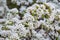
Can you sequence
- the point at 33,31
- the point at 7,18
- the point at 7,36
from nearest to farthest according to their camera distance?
the point at 7,36
the point at 33,31
the point at 7,18

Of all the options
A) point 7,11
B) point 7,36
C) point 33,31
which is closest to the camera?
point 7,36

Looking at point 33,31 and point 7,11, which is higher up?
point 7,11

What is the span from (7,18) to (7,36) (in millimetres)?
473

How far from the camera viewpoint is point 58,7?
130 inches

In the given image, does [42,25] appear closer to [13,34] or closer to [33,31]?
[33,31]

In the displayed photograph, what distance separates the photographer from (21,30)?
2604 mm

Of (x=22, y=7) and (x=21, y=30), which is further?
(x=22, y=7)

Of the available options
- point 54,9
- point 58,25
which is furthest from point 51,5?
point 58,25

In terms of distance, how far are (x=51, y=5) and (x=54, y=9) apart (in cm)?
12

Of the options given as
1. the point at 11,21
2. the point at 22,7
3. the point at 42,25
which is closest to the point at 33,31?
the point at 42,25

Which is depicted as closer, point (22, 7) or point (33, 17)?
point (33, 17)

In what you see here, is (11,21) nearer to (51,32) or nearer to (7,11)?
(7,11)

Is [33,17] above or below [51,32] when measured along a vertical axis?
above

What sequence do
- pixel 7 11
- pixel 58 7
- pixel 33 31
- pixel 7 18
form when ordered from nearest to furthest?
pixel 33 31 → pixel 7 18 → pixel 7 11 → pixel 58 7
